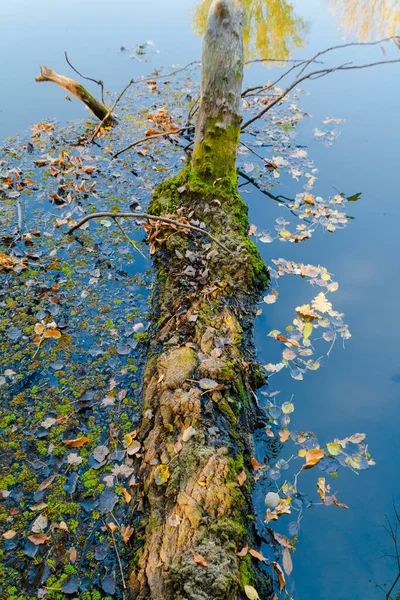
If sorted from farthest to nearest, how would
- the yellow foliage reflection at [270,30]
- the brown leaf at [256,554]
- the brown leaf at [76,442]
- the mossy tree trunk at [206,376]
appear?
the yellow foliage reflection at [270,30]
the brown leaf at [76,442]
the brown leaf at [256,554]
the mossy tree trunk at [206,376]

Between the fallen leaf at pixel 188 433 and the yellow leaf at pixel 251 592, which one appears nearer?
the yellow leaf at pixel 251 592

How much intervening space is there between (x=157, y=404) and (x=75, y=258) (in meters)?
1.82

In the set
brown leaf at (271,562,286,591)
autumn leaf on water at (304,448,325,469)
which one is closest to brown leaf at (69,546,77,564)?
brown leaf at (271,562,286,591)

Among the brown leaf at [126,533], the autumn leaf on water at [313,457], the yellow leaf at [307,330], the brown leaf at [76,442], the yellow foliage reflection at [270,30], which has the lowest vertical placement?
the brown leaf at [126,533]

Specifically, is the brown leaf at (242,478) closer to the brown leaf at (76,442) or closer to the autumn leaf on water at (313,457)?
the autumn leaf on water at (313,457)

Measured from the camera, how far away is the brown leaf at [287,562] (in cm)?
184

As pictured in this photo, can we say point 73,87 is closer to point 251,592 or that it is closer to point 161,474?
point 161,474

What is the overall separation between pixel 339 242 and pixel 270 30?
6.19 metres

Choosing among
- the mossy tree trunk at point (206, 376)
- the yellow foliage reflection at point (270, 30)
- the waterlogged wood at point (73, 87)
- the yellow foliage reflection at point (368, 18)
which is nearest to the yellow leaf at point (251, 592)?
the mossy tree trunk at point (206, 376)

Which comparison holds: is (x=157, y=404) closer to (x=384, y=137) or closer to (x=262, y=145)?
(x=262, y=145)

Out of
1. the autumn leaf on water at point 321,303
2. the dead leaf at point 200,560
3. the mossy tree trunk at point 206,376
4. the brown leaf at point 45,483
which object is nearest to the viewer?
the dead leaf at point 200,560

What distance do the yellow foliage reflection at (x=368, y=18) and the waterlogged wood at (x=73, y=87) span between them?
6573 mm

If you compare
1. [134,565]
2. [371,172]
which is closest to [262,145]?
[371,172]

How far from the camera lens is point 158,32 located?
345 inches
